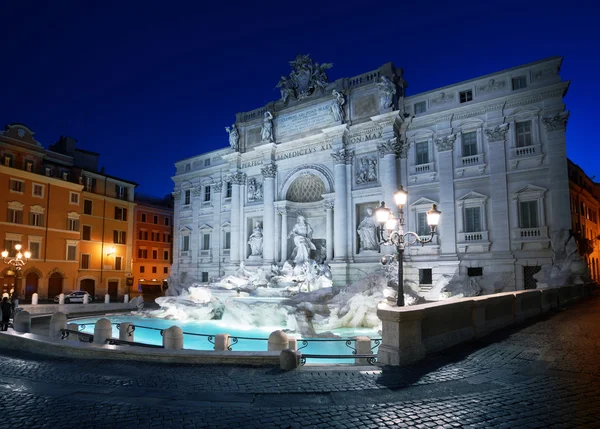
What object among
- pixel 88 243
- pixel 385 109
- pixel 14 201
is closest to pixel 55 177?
pixel 14 201

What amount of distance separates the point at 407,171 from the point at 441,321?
60.6 ft

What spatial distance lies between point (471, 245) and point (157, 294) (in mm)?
34915

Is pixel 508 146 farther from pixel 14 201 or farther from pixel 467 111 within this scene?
pixel 14 201

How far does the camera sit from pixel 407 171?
2684cm

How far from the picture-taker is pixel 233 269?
33344mm

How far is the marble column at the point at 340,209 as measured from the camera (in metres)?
28.1

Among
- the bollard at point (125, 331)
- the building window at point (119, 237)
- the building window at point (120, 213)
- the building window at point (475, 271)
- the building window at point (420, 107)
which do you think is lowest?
the bollard at point (125, 331)

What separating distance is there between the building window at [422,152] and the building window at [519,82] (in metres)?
5.70

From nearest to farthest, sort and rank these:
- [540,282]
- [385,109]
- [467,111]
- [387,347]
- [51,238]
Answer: [387,347], [540,282], [467,111], [385,109], [51,238]

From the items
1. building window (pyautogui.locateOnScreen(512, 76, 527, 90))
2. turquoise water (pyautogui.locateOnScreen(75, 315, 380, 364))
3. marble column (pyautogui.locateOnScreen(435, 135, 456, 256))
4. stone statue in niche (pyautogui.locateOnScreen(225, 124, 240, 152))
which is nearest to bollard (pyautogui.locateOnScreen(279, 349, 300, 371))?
turquoise water (pyautogui.locateOnScreen(75, 315, 380, 364))

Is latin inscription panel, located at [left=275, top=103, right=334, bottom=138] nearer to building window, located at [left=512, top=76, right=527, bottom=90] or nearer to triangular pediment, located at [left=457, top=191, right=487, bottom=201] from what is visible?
triangular pediment, located at [left=457, top=191, right=487, bottom=201]

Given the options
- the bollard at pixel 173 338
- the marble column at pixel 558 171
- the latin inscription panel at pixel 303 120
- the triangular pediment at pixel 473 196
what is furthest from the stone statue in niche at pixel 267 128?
the bollard at pixel 173 338

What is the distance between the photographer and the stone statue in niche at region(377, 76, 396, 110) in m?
26.9

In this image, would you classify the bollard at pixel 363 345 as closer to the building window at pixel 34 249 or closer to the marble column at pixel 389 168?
the marble column at pixel 389 168
